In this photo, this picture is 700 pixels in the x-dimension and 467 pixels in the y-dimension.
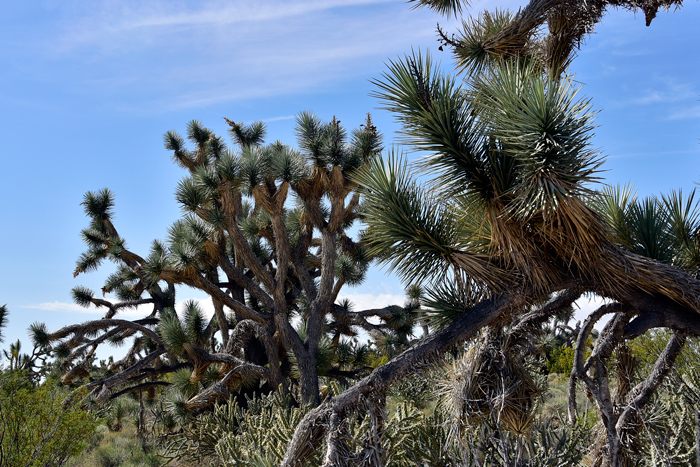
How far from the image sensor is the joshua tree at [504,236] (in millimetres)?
4908

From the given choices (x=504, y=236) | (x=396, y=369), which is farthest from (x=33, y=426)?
(x=504, y=236)

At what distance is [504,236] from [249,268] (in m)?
9.81

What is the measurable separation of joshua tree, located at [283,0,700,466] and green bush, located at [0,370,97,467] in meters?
4.63

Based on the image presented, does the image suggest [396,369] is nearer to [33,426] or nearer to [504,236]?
[504,236]

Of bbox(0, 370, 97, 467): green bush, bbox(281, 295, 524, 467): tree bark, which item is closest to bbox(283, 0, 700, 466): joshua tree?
bbox(281, 295, 524, 467): tree bark

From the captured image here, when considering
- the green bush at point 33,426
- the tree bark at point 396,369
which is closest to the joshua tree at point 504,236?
the tree bark at point 396,369

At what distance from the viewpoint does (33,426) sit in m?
7.41

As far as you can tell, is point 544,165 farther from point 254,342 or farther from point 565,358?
point 565,358

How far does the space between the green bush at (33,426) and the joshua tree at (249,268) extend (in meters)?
3.85

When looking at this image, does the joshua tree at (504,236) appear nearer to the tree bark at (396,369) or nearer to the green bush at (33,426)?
the tree bark at (396,369)

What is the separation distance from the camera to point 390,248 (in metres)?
5.62

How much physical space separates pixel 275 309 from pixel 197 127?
22.3ft

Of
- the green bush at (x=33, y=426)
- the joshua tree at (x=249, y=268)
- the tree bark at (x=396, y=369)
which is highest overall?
the joshua tree at (x=249, y=268)

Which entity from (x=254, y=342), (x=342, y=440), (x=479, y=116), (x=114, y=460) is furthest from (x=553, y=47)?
(x=114, y=460)
